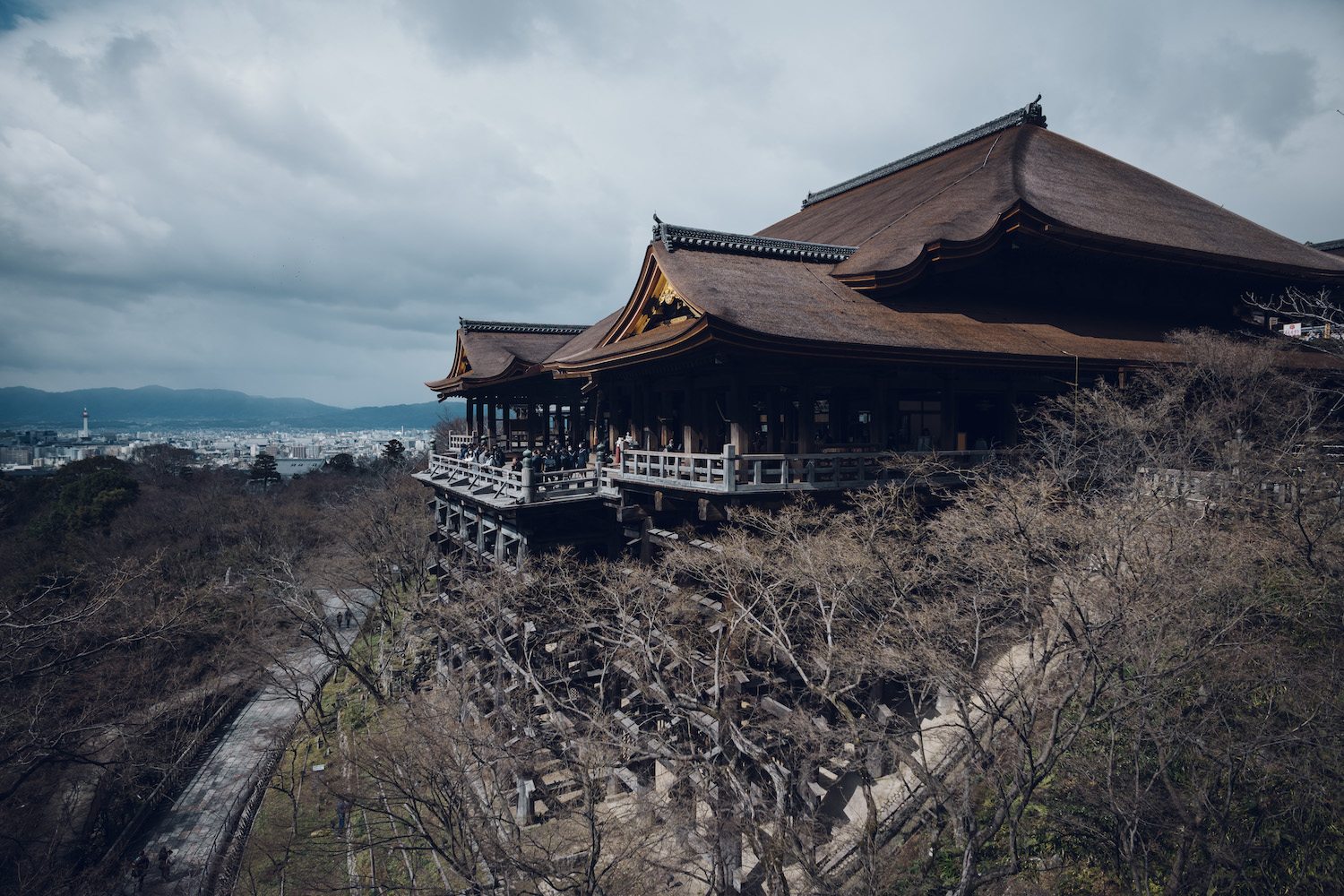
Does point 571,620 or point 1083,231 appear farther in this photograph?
point 1083,231

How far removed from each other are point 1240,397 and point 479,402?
27466 mm

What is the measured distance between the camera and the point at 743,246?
16.6m

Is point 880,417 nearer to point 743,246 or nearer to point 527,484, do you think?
point 743,246

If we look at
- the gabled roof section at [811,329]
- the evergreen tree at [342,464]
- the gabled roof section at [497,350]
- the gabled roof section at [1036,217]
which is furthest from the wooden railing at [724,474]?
the evergreen tree at [342,464]

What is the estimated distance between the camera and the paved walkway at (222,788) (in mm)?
19688

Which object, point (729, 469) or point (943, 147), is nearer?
point (729, 469)

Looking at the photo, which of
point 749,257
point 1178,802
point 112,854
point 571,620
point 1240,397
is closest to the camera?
point 1178,802

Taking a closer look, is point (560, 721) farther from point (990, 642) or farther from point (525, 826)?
point (990, 642)

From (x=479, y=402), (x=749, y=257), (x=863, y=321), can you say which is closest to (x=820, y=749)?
(x=863, y=321)

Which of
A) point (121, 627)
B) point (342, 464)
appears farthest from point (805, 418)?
point (342, 464)

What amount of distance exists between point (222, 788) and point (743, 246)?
26.3 metres

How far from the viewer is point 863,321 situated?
14.4 metres

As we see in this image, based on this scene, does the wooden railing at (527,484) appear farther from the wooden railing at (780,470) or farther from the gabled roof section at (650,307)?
the gabled roof section at (650,307)

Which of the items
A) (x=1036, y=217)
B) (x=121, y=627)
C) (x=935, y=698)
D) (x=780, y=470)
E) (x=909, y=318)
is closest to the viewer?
(x=935, y=698)
